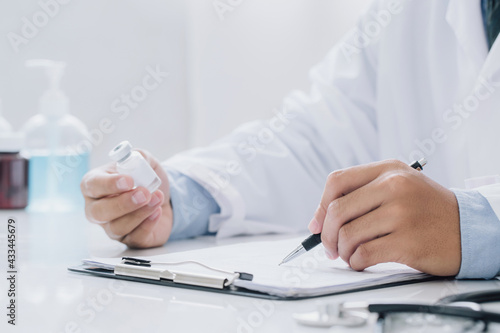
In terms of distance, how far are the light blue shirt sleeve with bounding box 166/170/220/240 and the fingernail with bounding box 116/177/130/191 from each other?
16cm

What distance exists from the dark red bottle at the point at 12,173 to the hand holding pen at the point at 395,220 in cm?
90

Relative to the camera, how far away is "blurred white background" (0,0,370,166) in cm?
150

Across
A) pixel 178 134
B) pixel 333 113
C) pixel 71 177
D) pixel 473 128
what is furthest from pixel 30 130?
pixel 473 128

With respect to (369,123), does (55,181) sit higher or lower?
lower

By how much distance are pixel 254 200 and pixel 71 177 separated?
534 mm

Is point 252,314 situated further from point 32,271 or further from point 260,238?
point 260,238

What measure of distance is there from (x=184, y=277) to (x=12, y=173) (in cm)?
89

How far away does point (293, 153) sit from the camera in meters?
1.08
